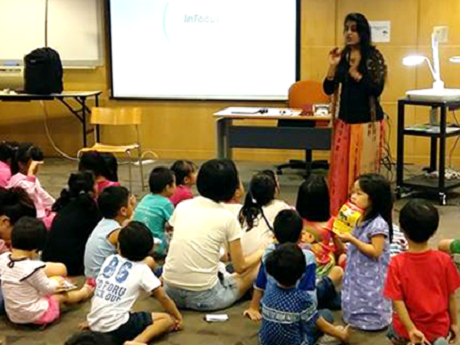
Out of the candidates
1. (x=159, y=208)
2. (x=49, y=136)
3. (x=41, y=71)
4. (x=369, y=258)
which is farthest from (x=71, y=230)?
(x=49, y=136)

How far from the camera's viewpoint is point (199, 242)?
11.0 ft

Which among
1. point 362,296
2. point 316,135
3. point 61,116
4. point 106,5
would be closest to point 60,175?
point 61,116

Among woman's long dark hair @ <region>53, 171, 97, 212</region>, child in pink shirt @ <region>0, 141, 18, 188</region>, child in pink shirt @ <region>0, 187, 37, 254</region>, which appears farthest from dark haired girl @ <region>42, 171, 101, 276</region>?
child in pink shirt @ <region>0, 141, 18, 188</region>

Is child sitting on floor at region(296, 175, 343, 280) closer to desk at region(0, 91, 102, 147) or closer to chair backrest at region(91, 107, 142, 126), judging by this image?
chair backrest at region(91, 107, 142, 126)

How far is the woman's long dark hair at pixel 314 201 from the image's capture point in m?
3.34

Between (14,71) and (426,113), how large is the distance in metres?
4.12

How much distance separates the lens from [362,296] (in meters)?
3.22

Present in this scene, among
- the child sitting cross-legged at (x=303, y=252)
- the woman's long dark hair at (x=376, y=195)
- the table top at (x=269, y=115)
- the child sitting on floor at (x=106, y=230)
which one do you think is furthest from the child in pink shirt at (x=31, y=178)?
the woman's long dark hair at (x=376, y=195)

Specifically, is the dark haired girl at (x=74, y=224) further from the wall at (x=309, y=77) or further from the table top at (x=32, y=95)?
the wall at (x=309, y=77)

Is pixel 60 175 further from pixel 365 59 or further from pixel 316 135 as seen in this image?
pixel 365 59

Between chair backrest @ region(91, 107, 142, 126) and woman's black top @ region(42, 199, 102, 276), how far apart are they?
2.64m

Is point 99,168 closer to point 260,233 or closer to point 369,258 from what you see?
point 260,233

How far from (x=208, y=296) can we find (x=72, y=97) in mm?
4323

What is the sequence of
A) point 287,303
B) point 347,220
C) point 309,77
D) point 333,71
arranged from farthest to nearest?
point 309,77
point 333,71
point 347,220
point 287,303
